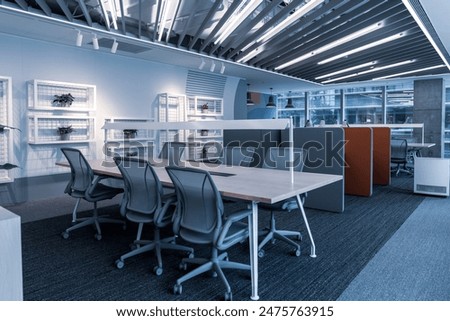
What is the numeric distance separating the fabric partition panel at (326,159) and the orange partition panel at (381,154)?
2259 mm

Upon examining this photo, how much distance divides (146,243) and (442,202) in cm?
482

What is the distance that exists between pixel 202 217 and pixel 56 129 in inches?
173

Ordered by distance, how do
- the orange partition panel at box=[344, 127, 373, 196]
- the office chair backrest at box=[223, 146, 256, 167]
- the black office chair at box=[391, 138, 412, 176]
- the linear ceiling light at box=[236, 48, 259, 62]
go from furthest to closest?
1. the black office chair at box=[391, 138, 412, 176]
2. the linear ceiling light at box=[236, 48, 259, 62]
3. the orange partition panel at box=[344, 127, 373, 196]
4. the office chair backrest at box=[223, 146, 256, 167]

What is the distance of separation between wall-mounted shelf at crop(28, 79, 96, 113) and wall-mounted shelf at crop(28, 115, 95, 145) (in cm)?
16

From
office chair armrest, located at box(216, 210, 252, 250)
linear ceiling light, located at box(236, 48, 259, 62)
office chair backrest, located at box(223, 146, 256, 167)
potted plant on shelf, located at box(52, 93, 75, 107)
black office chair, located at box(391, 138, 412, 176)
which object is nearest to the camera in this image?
office chair armrest, located at box(216, 210, 252, 250)

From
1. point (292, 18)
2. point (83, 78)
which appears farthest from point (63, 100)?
point (292, 18)

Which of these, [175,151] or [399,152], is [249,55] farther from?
[399,152]

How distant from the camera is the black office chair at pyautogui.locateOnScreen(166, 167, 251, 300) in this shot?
2531 mm

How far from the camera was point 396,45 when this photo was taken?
6.56 m

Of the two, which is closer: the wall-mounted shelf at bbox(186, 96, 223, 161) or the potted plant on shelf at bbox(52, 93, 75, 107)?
the potted plant on shelf at bbox(52, 93, 75, 107)

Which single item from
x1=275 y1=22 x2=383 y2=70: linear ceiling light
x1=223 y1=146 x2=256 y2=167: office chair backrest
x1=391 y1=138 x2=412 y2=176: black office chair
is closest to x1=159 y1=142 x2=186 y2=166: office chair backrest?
x1=223 y1=146 x2=256 y2=167: office chair backrest

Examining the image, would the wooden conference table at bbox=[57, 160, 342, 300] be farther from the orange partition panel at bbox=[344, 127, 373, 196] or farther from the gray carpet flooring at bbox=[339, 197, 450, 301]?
the orange partition panel at bbox=[344, 127, 373, 196]
